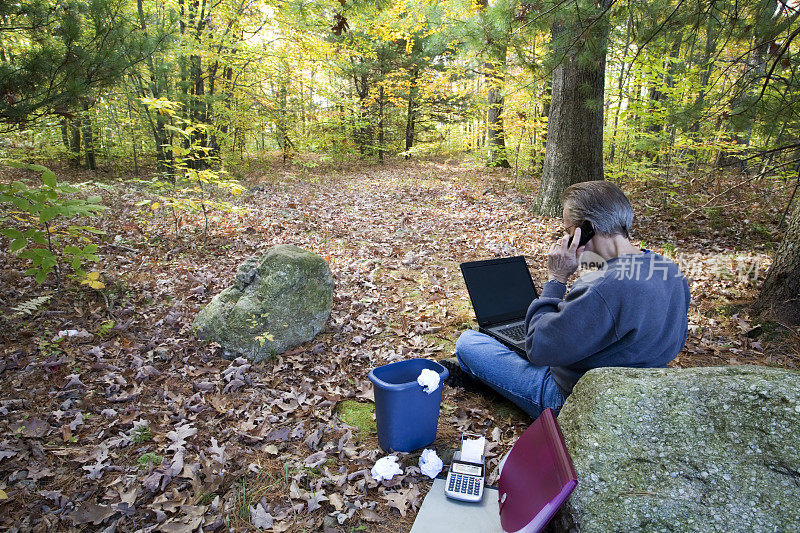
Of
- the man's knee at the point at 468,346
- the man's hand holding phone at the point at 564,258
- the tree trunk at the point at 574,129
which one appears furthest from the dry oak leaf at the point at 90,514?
the tree trunk at the point at 574,129

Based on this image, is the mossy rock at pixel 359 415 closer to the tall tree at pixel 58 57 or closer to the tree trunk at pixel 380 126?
the tall tree at pixel 58 57

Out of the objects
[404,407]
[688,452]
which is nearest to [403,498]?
[404,407]

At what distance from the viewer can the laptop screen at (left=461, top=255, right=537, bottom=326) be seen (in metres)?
Answer: 3.58

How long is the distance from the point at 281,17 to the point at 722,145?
11992mm

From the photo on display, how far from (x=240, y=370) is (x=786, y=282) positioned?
549cm

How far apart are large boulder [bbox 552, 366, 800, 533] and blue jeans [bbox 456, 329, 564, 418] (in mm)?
816

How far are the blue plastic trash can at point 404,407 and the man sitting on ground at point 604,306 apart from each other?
30.5 inches

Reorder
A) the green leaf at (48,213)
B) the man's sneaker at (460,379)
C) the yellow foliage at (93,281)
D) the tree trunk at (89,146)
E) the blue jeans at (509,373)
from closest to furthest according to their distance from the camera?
the blue jeans at (509,373) < the man's sneaker at (460,379) < the green leaf at (48,213) < the yellow foliage at (93,281) < the tree trunk at (89,146)

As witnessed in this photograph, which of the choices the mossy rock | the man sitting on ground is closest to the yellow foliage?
the mossy rock

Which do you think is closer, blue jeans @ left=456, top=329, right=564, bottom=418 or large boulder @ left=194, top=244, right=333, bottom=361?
blue jeans @ left=456, top=329, right=564, bottom=418

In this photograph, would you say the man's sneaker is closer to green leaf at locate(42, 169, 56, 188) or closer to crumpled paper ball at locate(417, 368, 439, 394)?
crumpled paper ball at locate(417, 368, 439, 394)

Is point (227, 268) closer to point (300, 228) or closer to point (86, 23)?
point (300, 228)

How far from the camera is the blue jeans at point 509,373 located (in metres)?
2.75

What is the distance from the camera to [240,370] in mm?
3797
